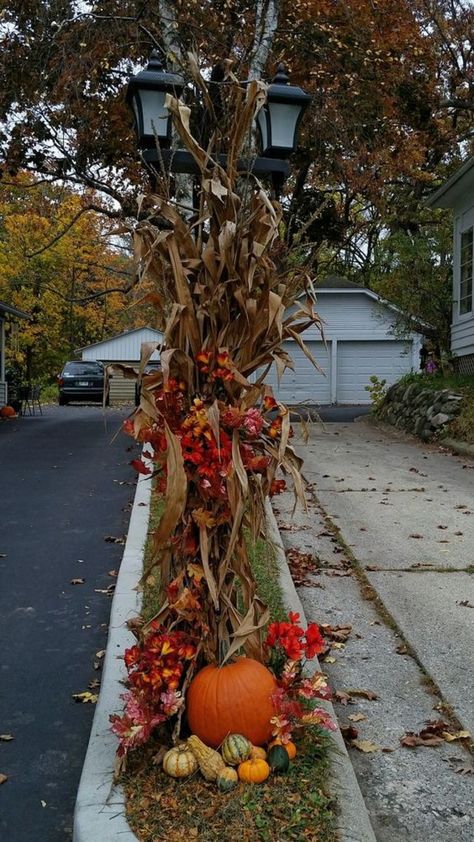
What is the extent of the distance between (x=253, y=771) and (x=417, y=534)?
13.3ft

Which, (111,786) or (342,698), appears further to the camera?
(342,698)

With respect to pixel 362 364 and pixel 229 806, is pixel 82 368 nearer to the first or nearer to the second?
pixel 362 364

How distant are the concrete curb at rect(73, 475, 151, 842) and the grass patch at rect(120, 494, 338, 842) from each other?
0.05 m

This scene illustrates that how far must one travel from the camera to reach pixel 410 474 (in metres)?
9.22

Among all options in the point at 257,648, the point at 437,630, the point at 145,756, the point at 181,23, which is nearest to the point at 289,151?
the point at 437,630

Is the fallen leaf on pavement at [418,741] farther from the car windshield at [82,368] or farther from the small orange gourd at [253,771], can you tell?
the car windshield at [82,368]

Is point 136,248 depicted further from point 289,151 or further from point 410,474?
point 410,474

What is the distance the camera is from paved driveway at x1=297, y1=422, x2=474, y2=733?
3998mm

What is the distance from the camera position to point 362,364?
77.5 feet

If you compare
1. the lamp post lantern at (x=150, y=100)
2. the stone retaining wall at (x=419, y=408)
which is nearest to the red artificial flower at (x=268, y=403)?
the lamp post lantern at (x=150, y=100)

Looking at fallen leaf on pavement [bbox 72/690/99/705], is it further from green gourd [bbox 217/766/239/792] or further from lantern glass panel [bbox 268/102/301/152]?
lantern glass panel [bbox 268/102/301/152]

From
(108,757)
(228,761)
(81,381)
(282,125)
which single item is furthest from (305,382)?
(228,761)

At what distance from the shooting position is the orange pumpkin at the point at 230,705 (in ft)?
8.51

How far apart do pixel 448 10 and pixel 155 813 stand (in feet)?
65.7
